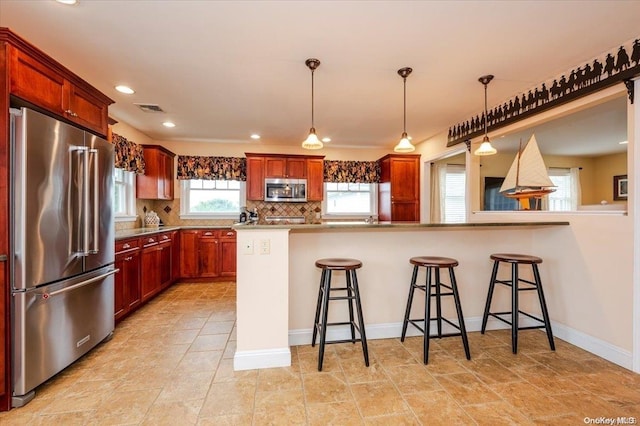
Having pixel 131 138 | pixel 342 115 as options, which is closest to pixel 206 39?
pixel 342 115

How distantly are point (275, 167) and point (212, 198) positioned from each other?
139cm

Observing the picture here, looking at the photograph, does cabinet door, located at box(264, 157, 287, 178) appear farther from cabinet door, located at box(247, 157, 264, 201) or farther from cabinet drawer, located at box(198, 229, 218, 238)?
cabinet drawer, located at box(198, 229, 218, 238)

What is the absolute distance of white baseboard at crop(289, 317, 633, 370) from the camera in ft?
7.70

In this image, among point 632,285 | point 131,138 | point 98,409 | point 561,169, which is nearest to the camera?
point 98,409

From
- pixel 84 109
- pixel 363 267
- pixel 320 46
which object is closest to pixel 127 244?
pixel 84 109

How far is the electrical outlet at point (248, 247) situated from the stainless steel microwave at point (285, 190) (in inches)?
126

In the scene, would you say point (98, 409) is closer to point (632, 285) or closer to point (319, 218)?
point (632, 285)

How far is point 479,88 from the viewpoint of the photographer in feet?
10.2

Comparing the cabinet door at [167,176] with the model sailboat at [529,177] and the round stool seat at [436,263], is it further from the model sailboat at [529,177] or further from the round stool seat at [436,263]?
the model sailboat at [529,177]

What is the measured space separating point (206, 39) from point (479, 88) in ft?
8.69

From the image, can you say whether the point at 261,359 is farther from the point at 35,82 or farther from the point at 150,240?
the point at 150,240

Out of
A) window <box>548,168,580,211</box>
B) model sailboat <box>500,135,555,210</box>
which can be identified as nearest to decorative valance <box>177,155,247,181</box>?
model sailboat <box>500,135,555,210</box>

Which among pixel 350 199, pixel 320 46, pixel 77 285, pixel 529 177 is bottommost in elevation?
pixel 77 285

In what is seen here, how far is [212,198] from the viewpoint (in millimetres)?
5715
